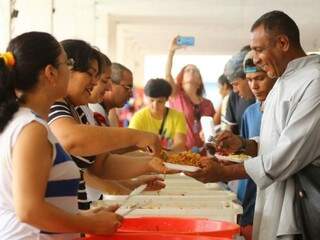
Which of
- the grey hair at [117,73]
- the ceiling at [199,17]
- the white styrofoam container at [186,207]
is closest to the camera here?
the white styrofoam container at [186,207]

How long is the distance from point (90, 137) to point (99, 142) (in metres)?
0.04

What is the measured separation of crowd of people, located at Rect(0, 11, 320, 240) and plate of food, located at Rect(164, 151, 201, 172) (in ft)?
0.13

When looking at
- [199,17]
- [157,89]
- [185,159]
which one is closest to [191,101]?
[157,89]

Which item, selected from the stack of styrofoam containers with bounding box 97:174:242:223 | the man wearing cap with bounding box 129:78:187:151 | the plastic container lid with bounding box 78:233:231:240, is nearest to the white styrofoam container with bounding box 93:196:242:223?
the stack of styrofoam containers with bounding box 97:174:242:223

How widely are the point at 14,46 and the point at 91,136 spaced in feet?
1.49

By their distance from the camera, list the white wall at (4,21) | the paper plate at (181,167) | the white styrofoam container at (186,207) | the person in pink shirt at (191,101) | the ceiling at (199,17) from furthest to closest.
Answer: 1. the ceiling at (199,17)
2. the person in pink shirt at (191,101)
3. the white wall at (4,21)
4. the white styrofoam container at (186,207)
5. the paper plate at (181,167)

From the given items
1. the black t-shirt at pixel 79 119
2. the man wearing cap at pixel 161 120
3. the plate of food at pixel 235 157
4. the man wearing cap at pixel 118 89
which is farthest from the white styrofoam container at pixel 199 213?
the man wearing cap at pixel 161 120

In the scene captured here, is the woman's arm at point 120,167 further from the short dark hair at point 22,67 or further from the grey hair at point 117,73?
the grey hair at point 117,73

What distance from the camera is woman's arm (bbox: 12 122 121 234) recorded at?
50.1 inches

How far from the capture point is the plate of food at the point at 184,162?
191 cm

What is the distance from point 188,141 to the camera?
4.76 m

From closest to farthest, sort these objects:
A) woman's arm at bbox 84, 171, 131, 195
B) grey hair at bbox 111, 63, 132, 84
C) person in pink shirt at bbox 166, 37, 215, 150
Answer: woman's arm at bbox 84, 171, 131, 195 → grey hair at bbox 111, 63, 132, 84 → person in pink shirt at bbox 166, 37, 215, 150

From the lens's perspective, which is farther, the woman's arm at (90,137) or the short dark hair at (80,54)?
the short dark hair at (80,54)

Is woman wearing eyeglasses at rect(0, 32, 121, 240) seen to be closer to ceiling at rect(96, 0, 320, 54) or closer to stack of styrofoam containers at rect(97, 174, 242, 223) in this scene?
stack of styrofoam containers at rect(97, 174, 242, 223)
